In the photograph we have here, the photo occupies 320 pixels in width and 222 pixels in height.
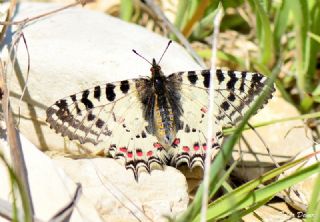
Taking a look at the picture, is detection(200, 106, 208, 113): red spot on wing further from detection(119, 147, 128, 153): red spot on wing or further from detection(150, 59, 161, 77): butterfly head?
detection(119, 147, 128, 153): red spot on wing

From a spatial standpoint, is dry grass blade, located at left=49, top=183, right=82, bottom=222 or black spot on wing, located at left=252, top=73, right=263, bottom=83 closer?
dry grass blade, located at left=49, top=183, right=82, bottom=222

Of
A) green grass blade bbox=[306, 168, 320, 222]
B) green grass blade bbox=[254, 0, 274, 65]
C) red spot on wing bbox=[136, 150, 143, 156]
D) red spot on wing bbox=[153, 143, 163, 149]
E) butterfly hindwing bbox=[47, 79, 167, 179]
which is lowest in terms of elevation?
green grass blade bbox=[306, 168, 320, 222]

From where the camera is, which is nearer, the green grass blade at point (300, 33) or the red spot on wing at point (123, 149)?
the red spot on wing at point (123, 149)

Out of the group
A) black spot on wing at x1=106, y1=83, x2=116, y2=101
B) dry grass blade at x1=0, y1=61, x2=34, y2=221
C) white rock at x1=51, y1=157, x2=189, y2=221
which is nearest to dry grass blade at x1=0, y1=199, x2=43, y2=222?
dry grass blade at x1=0, y1=61, x2=34, y2=221

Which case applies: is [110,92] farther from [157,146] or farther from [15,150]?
[15,150]

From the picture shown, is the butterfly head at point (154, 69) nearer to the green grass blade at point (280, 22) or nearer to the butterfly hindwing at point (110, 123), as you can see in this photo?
the butterfly hindwing at point (110, 123)

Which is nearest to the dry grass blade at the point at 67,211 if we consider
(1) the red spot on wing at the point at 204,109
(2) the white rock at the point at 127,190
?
(2) the white rock at the point at 127,190

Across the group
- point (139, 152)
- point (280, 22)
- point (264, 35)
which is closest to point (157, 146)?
point (139, 152)

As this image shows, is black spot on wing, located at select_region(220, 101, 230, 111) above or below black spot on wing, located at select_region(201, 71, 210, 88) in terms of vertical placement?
below

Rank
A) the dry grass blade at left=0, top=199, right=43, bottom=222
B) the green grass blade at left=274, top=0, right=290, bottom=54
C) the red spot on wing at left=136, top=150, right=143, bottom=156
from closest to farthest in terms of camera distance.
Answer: the dry grass blade at left=0, top=199, right=43, bottom=222
the red spot on wing at left=136, top=150, right=143, bottom=156
the green grass blade at left=274, top=0, right=290, bottom=54
